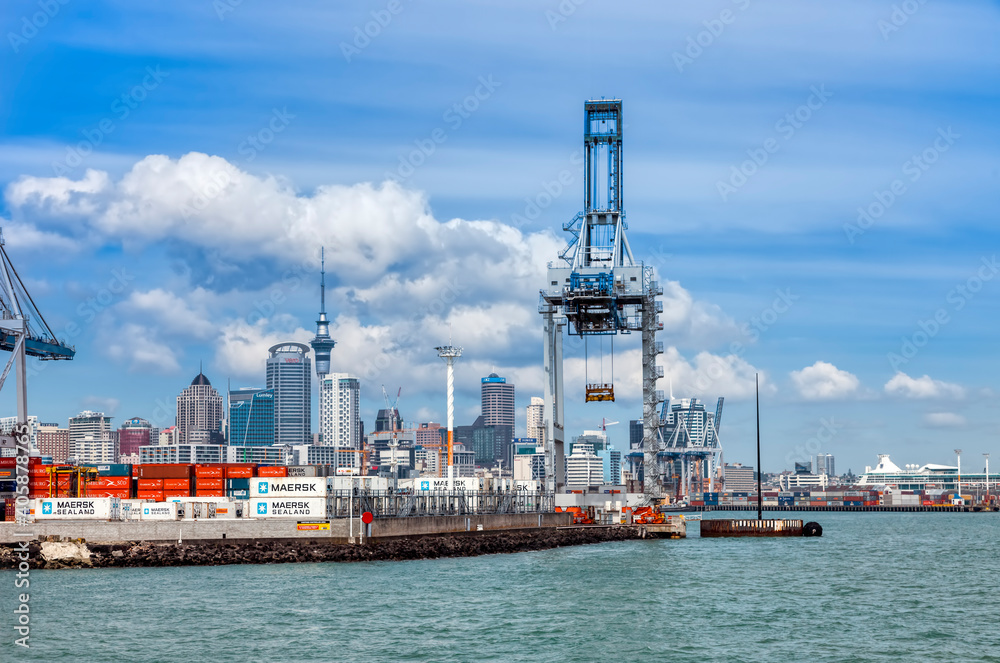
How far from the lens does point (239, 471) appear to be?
84.9 m

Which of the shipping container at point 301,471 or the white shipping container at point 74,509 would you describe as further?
the shipping container at point 301,471

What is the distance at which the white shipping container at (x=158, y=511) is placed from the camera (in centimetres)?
5884

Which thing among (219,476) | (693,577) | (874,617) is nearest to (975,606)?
(874,617)

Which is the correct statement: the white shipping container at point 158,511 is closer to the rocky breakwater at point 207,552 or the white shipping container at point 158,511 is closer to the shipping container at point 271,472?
the rocky breakwater at point 207,552

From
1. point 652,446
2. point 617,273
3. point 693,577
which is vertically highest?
point 617,273

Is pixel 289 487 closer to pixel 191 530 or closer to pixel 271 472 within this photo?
pixel 191 530

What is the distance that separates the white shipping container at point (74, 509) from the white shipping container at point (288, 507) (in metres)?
7.61

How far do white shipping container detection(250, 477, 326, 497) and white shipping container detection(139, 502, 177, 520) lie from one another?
13.9 ft

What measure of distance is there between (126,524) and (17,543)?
5.46 m

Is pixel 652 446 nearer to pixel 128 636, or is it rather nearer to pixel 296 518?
pixel 296 518

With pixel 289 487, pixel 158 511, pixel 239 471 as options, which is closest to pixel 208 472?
pixel 239 471

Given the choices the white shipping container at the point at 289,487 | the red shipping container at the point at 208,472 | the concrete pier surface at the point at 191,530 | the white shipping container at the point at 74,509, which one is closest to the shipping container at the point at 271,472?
the red shipping container at the point at 208,472

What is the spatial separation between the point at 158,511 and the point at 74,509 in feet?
14.3

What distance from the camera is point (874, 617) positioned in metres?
38.8
